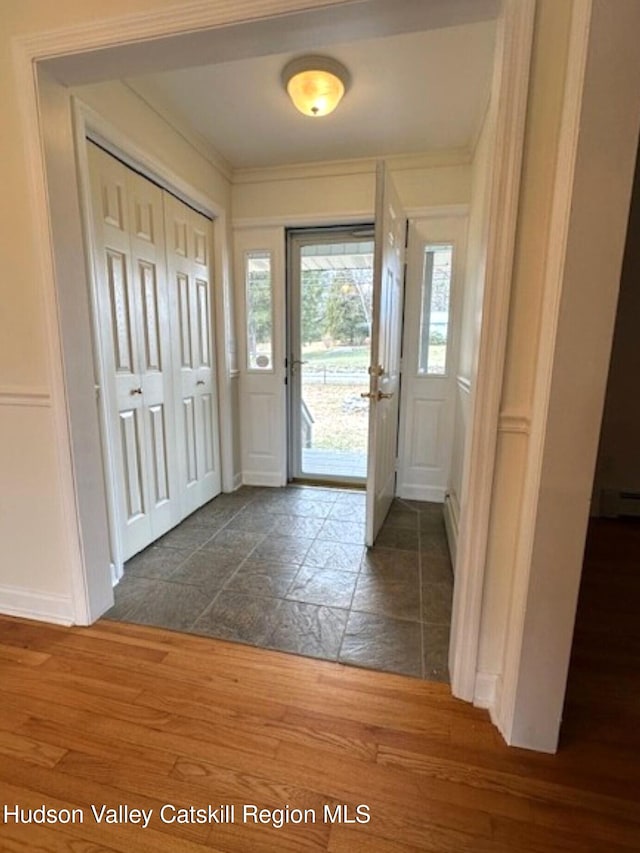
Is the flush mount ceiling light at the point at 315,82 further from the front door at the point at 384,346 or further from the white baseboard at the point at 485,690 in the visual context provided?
the white baseboard at the point at 485,690

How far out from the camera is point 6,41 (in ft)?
4.53

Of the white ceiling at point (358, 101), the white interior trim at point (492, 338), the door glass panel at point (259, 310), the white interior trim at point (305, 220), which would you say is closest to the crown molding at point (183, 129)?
the white ceiling at point (358, 101)

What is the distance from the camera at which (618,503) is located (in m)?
2.93

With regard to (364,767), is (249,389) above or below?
above

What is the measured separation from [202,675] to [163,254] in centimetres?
218

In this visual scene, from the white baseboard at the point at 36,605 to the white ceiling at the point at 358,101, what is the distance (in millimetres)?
2326

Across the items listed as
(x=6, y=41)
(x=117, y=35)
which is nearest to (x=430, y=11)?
(x=117, y=35)

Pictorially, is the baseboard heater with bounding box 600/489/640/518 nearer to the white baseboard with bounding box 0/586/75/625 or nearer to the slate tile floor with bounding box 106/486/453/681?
the slate tile floor with bounding box 106/486/453/681

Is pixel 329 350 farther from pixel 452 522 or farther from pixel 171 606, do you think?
pixel 171 606

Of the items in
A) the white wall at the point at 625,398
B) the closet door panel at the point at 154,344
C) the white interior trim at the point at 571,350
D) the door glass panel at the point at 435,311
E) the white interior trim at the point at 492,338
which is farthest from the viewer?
the door glass panel at the point at 435,311

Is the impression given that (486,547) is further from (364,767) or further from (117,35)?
(117,35)

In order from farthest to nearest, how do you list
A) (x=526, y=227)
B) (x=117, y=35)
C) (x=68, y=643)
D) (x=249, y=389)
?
(x=249, y=389) < (x=68, y=643) < (x=117, y=35) < (x=526, y=227)

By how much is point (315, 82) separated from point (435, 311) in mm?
1547

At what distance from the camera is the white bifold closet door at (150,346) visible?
2010 mm
